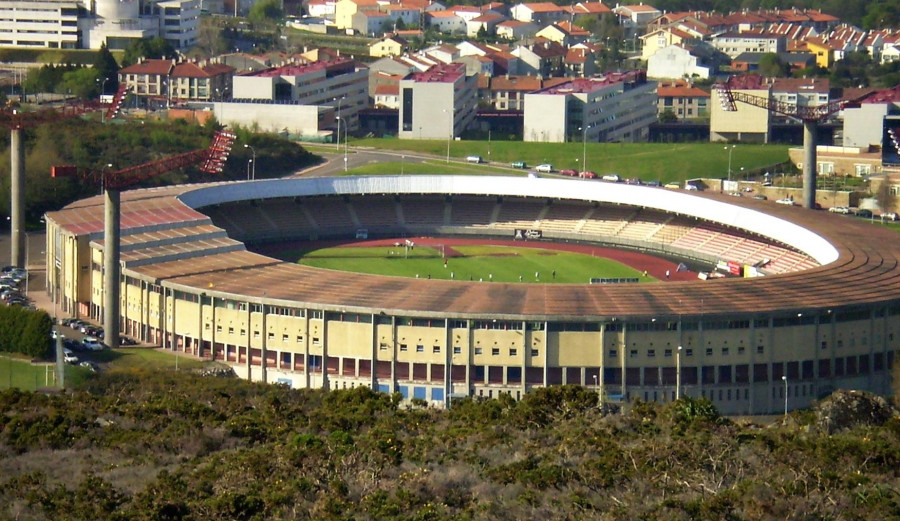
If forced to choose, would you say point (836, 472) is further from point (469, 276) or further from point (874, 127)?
point (874, 127)

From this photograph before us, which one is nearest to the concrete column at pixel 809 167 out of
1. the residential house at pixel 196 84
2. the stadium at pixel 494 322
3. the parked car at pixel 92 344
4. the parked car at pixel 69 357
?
the stadium at pixel 494 322

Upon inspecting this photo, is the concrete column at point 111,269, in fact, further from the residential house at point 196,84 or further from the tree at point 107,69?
the residential house at point 196,84

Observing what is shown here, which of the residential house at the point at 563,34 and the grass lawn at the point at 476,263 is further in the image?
the residential house at the point at 563,34

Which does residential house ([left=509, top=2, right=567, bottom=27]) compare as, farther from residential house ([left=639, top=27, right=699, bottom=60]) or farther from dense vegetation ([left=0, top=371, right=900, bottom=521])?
dense vegetation ([left=0, top=371, right=900, bottom=521])

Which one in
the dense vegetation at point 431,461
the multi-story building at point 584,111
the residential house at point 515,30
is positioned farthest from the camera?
the residential house at point 515,30

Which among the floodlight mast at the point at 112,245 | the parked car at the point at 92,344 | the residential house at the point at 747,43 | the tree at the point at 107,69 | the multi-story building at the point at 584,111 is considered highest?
the residential house at the point at 747,43

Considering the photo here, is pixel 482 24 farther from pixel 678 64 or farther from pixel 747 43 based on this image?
pixel 678 64

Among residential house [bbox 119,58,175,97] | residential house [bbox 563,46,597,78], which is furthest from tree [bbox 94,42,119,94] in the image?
residential house [bbox 563,46,597,78]
